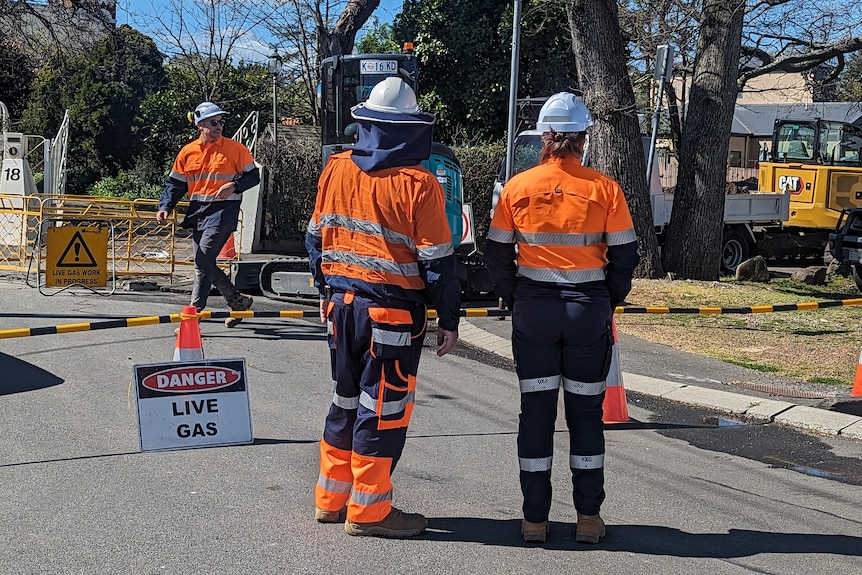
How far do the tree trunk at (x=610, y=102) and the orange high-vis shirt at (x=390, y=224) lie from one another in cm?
1013

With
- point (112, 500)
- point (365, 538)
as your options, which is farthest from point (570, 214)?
point (112, 500)

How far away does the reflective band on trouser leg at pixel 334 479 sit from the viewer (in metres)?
4.98

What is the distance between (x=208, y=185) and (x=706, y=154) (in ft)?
28.8

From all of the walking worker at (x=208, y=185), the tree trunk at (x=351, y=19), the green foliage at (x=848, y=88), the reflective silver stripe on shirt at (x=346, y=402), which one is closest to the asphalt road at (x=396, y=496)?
the reflective silver stripe on shirt at (x=346, y=402)

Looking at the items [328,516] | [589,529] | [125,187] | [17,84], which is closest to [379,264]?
[328,516]

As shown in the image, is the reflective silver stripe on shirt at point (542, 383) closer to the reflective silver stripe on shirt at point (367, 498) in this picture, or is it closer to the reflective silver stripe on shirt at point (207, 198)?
the reflective silver stripe on shirt at point (367, 498)

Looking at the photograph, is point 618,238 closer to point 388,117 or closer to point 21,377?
point 388,117

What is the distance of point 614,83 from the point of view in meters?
14.5

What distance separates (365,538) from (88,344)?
211 inches

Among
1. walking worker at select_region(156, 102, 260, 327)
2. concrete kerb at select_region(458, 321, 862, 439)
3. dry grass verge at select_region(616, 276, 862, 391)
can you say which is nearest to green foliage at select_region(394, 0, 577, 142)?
dry grass verge at select_region(616, 276, 862, 391)

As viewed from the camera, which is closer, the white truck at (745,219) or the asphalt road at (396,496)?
the asphalt road at (396,496)

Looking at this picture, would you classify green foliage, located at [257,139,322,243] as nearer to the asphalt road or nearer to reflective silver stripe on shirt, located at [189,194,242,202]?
reflective silver stripe on shirt, located at [189,194,242,202]

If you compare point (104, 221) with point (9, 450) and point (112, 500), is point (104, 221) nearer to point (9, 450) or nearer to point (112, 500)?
point (9, 450)

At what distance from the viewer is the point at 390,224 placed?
4820mm
